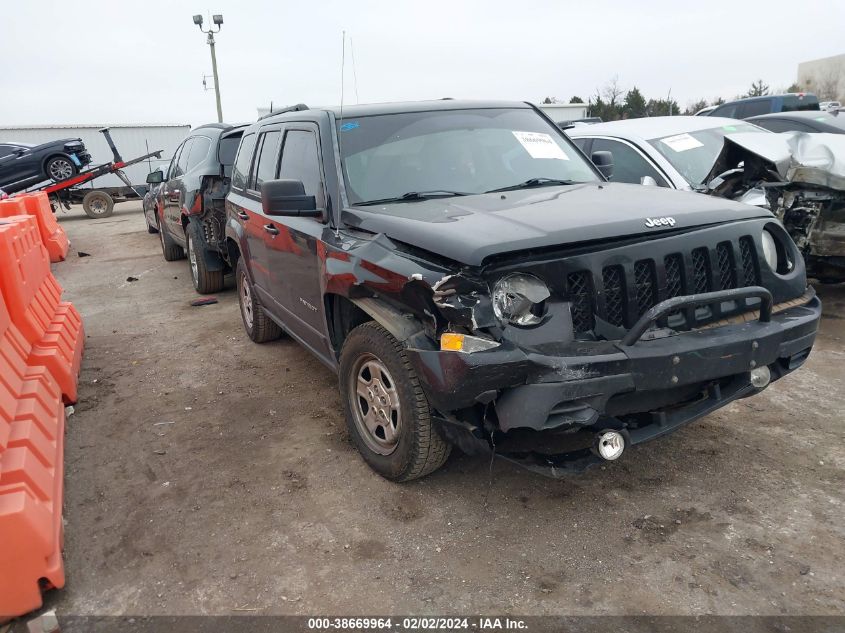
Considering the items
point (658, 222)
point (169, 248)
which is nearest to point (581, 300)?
point (658, 222)

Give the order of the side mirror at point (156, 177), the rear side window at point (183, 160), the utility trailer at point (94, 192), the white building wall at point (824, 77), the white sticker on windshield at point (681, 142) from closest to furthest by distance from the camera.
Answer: the white sticker on windshield at point (681, 142) < the rear side window at point (183, 160) < the side mirror at point (156, 177) < the utility trailer at point (94, 192) < the white building wall at point (824, 77)

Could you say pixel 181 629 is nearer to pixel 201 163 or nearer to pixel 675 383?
pixel 675 383

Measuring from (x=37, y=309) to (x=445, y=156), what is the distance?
342 centimetres

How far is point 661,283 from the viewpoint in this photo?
114 inches

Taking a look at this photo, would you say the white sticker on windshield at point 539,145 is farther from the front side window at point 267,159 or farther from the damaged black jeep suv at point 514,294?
the front side window at point 267,159

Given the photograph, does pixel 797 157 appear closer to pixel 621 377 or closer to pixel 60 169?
pixel 621 377

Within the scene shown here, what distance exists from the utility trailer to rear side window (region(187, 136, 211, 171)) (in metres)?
8.86

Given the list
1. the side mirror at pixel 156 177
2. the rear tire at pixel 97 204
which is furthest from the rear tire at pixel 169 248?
the rear tire at pixel 97 204

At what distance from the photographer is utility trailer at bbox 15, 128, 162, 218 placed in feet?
54.0

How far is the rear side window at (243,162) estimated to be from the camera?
17.7ft

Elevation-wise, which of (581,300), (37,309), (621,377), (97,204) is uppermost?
(97,204)

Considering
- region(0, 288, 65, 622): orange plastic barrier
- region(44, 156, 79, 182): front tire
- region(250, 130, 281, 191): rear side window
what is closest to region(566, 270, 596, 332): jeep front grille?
region(0, 288, 65, 622): orange plastic barrier

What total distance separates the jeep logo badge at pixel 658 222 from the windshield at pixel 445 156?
42.8 inches

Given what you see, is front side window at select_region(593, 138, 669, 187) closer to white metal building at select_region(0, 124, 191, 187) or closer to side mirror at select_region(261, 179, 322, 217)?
side mirror at select_region(261, 179, 322, 217)
